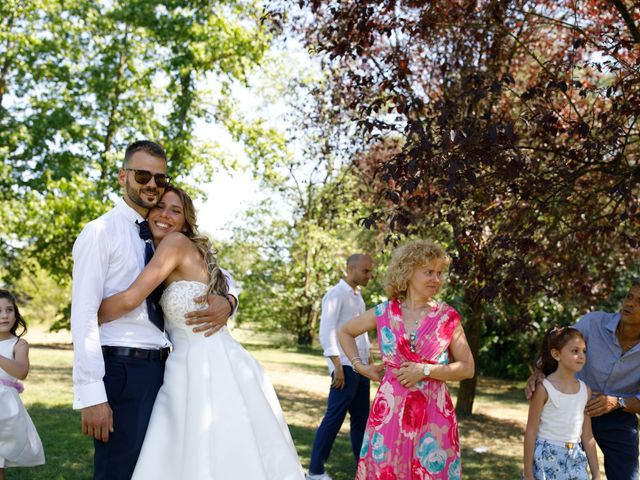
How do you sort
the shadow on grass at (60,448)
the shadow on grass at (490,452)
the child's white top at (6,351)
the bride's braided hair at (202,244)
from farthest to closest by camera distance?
the shadow on grass at (490,452) → the shadow on grass at (60,448) → the child's white top at (6,351) → the bride's braided hair at (202,244)

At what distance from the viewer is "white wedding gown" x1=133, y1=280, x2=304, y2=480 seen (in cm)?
351

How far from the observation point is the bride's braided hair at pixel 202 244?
3.98 metres

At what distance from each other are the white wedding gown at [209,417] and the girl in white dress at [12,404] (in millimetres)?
2234

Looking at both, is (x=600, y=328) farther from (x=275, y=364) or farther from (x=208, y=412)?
(x=275, y=364)

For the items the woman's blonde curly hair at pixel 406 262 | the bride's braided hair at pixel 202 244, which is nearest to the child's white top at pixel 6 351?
the bride's braided hair at pixel 202 244

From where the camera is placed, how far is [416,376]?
4.49 meters

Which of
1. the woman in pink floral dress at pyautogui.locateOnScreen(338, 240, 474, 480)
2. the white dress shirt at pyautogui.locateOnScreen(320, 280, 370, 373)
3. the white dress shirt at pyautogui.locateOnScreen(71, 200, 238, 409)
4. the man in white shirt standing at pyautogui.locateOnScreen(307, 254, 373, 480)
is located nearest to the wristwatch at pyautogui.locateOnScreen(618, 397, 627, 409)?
the woman in pink floral dress at pyautogui.locateOnScreen(338, 240, 474, 480)

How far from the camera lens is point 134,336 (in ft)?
11.9

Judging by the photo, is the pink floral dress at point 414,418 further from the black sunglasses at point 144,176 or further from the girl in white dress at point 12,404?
the girl in white dress at point 12,404

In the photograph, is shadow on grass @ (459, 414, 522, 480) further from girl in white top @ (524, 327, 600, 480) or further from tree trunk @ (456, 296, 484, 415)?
girl in white top @ (524, 327, 600, 480)

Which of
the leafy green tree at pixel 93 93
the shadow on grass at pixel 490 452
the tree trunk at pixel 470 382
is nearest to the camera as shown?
the shadow on grass at pixel 490 452

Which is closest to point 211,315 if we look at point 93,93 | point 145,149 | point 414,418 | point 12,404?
point 145,149

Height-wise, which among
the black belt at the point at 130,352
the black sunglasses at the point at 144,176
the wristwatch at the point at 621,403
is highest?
the black sunglasses at the point at 144,176

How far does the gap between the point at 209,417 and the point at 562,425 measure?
250 cm
